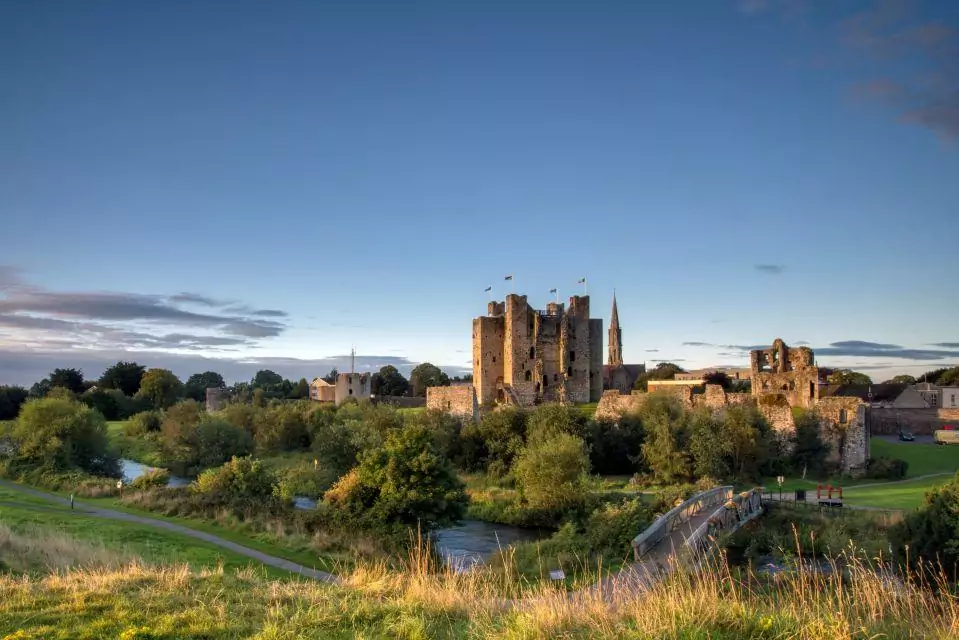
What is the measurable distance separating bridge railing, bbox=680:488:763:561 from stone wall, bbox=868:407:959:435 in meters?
24.5

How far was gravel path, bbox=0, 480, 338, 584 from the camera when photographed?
19097 millimetres

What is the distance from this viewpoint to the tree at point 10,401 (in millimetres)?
79438

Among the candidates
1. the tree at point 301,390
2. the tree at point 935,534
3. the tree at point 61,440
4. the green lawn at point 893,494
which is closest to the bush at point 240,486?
the tree at point 61,440

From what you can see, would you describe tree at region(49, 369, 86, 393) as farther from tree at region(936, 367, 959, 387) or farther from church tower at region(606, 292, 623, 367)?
tree at region(936, 367, 959, 387)

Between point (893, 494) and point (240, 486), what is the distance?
26932mm

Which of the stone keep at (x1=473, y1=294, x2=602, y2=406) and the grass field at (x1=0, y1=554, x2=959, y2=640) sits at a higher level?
the stone keep at (x1=473, y1=294, x2=602, y2=406)

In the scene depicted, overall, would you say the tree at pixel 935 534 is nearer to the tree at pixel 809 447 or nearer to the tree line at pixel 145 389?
the tree at pixel 809 447

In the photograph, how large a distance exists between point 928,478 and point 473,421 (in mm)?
25976

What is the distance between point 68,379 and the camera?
95062mm

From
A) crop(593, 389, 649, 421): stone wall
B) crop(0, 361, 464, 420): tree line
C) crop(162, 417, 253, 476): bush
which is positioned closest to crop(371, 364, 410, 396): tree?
crop(0, 361, 464, 420): tree line

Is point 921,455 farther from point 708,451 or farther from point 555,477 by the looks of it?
point 555,477

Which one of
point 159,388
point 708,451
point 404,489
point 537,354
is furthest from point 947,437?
point 159,388

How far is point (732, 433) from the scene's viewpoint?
1406 inches

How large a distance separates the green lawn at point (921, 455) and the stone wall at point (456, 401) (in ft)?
79.5
